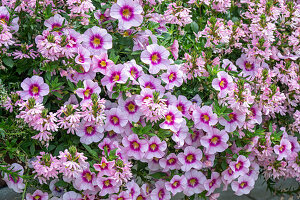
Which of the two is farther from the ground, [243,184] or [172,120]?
[172,120]

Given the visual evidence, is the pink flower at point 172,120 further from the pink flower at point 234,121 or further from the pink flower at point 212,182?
the pink flower at point 212,182

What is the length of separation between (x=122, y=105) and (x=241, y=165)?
73 cm

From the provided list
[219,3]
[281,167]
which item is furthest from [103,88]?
[281,167]

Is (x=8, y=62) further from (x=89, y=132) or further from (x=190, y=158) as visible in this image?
(x=190, y=158)

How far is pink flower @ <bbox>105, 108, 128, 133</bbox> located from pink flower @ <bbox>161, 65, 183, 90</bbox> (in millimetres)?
273

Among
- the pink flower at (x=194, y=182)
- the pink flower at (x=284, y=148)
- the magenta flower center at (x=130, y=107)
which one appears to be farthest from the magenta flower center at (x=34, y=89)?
the pink flower at (x=284, y=148)

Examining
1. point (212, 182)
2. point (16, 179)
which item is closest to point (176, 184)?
point (212, 182)

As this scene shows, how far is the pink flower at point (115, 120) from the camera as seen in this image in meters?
1.82

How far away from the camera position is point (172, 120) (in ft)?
6.02

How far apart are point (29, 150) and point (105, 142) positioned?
1.24 ft

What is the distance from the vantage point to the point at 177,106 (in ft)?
6.44

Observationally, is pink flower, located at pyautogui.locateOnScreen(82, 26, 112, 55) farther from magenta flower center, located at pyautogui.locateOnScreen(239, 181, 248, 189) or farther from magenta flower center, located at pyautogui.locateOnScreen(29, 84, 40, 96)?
magenta flower center, located at pyautogui.locateOnScreen(239, 181, 248, 189)

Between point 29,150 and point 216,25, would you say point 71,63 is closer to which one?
point 29,150

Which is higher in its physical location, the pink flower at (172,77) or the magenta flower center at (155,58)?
the magenta flower center at (155,58)
